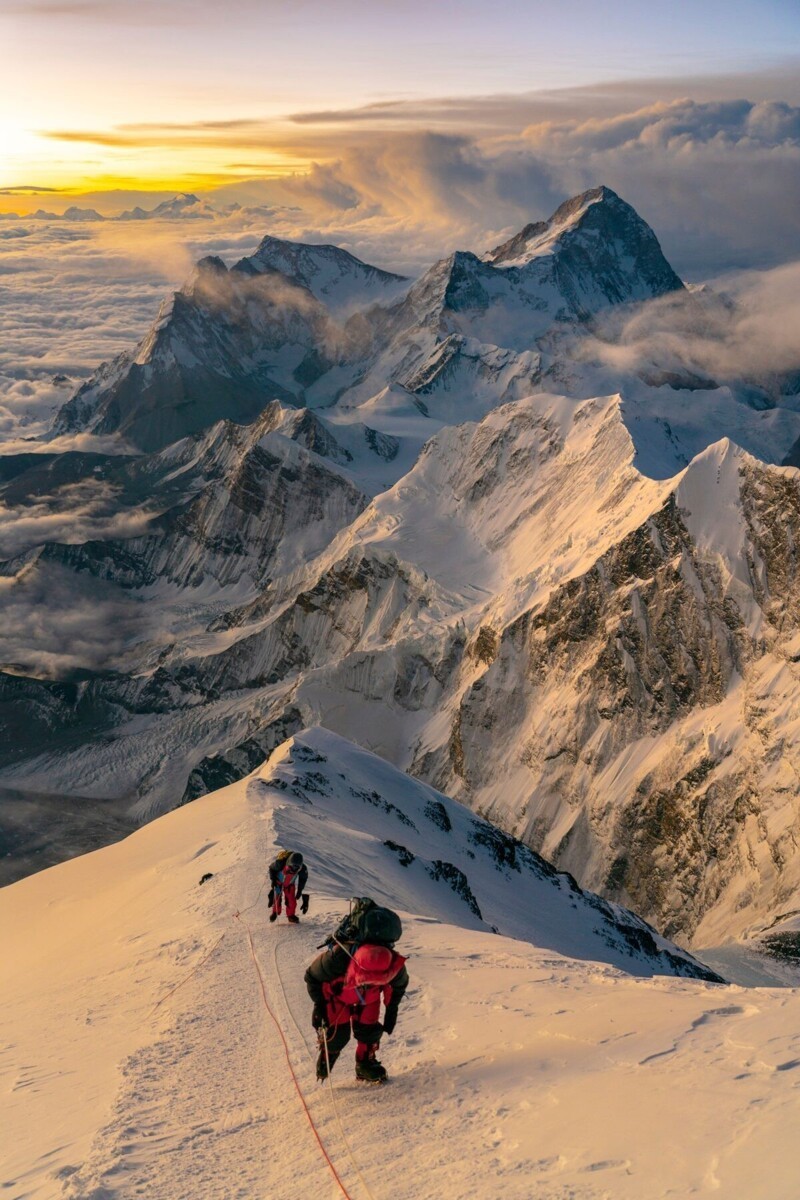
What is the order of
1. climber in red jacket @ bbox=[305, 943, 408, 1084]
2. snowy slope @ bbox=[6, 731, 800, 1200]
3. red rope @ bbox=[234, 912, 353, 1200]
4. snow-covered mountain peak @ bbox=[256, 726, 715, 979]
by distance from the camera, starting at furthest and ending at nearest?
snow-covered mountain peak @ bbox=[256, 726, 715, 979]
climber in red jacket @ bbox=[305, 943, 408, 1084]
red rope @ bbox=[234, 912, 353, 1200]
snowy slope @ bbox=[6, 731, 800, 1200]

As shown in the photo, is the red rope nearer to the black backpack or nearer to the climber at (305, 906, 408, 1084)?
the climber at (305, 906, 408, 1084)

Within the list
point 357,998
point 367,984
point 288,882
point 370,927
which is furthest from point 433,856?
point 370,927

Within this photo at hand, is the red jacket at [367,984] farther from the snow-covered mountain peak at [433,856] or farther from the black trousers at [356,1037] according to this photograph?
the snow-covered mountain peak at [433,856]

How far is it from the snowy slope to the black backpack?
96.7 inches

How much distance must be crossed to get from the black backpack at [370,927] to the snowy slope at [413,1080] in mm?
2455

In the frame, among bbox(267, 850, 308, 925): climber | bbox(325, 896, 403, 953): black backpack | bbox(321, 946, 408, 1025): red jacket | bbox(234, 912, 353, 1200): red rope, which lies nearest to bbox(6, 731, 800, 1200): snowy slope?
bbox(234, 912, 353, 1200): red rope

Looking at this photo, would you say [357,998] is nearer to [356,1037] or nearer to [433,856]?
[356,1037]

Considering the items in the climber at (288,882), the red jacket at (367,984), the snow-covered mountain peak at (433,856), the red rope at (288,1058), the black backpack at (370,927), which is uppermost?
the black backpack at (370,927)

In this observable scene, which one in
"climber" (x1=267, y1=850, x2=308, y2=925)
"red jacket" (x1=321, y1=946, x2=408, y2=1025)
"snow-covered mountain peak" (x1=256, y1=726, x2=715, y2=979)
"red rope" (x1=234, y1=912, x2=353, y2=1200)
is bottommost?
"snow-covered mountain peak" (x1=256, y1=726, x2=715, y2=979)

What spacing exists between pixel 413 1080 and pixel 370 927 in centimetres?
281

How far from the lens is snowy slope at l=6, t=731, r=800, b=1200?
14891mm

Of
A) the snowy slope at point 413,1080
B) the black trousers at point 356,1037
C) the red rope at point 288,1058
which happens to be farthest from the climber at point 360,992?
the red rope at point 288,1058

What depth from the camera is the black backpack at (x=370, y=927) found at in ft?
62.2

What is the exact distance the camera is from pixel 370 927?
19.0 m
